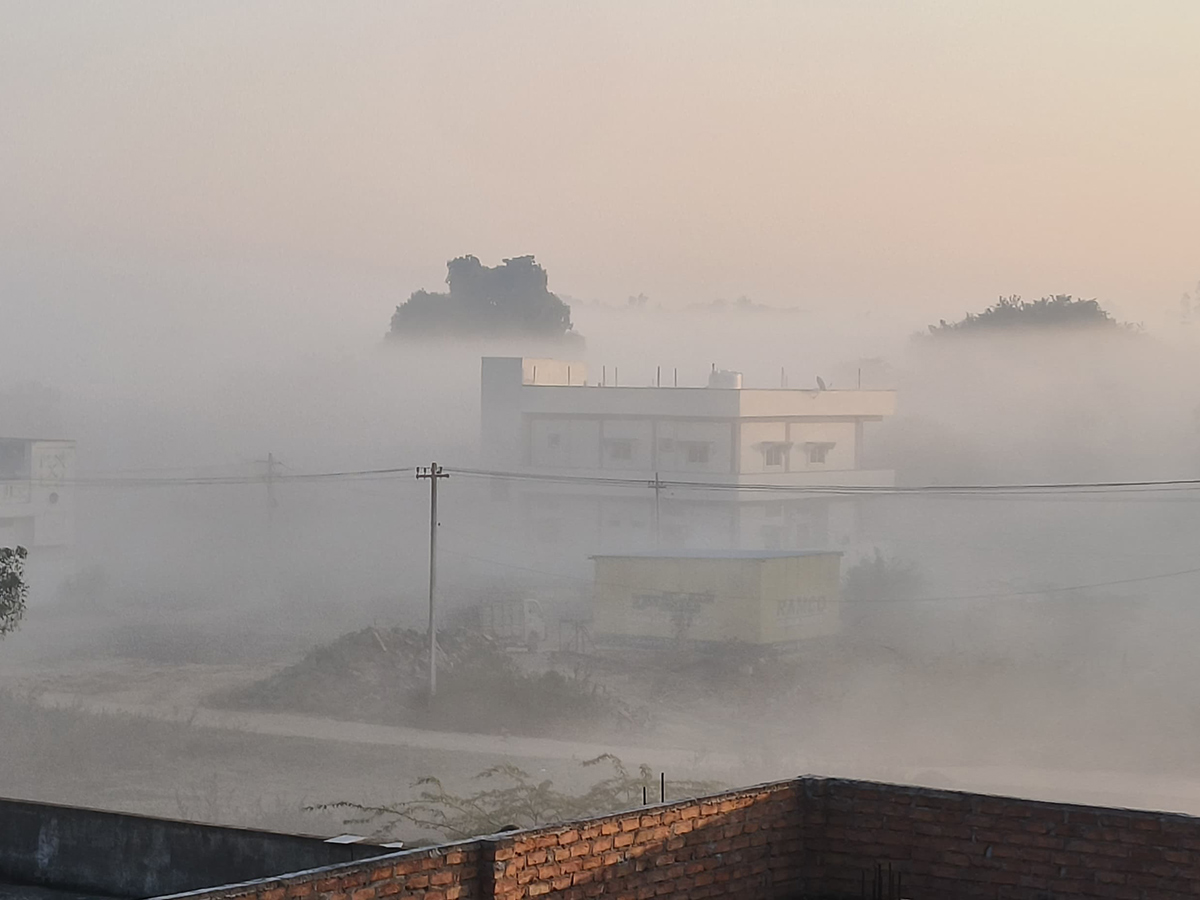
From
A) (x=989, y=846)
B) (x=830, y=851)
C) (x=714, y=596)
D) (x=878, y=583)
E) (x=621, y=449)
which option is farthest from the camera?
(x=621, y=449)

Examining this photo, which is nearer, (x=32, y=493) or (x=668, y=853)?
(x=668, y=853)

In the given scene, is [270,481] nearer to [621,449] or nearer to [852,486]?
[621,449]

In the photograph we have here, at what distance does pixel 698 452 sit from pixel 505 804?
29105 mm

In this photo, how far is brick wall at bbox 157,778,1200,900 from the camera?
820 cm

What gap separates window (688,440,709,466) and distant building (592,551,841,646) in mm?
13510

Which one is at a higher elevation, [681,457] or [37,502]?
[681,457]

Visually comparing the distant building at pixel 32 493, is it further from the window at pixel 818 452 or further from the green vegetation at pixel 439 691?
the window at pixel 818 452

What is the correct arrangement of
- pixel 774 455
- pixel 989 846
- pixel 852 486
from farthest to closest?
1. pixel 852 486
2. pixel 774 455
3. pixel 989 846

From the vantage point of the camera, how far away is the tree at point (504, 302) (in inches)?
3893

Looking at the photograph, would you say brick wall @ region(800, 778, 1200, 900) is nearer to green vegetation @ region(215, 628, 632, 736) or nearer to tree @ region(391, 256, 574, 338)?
green vegetation @ region(215, 628, 632, 736)

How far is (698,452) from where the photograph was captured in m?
55.4

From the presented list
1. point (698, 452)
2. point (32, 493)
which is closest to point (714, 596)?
point (698, 452)

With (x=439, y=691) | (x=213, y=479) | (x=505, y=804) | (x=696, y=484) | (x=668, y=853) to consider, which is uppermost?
(x=213, y=479)

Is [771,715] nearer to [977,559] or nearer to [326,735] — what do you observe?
[326,735]
